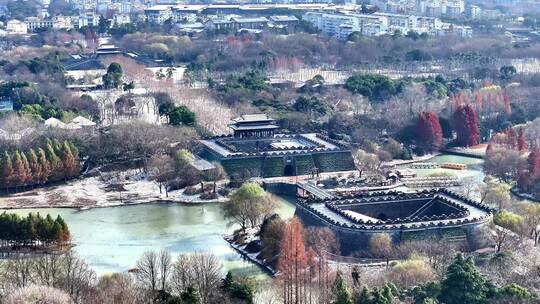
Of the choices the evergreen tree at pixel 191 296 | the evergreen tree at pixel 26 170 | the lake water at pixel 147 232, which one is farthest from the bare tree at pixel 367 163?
the evergreen tree at pixel 191 296

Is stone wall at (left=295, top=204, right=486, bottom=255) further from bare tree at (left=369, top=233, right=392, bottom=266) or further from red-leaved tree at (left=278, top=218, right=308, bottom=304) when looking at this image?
red-leaved tree at (left=278, top=218, right=308, bottom=304)

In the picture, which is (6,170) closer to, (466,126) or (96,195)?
(96,195)

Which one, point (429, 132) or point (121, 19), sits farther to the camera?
point (121, 19)

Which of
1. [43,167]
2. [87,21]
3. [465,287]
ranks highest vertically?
[465,287]

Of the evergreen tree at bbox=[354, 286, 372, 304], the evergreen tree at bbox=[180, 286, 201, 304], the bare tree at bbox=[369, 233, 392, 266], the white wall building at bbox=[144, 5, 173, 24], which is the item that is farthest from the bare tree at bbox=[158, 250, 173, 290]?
the white wall building at bbox=[144, 5, 173, 24]

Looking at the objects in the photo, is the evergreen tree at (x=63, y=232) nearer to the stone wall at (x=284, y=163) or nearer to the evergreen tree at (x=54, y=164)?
the evergreen tree at (x=54, y=164)

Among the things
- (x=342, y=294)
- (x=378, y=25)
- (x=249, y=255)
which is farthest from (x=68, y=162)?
(x=378, y=25)

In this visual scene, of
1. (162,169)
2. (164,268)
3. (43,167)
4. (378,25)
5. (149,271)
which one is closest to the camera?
(164,268)

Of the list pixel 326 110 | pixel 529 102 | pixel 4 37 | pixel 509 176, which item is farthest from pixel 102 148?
pixel 4 37

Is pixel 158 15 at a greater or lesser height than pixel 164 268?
lesser
